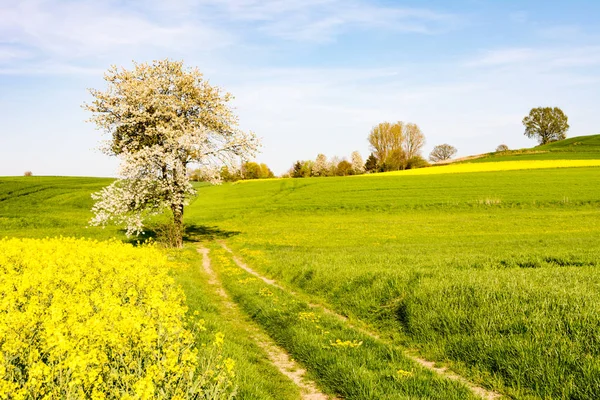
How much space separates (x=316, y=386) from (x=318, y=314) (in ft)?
13.2

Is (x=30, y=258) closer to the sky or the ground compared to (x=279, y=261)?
closer to the sky

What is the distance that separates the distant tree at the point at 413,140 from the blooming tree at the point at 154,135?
102 m

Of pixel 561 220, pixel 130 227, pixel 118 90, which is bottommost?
pixel 561 220

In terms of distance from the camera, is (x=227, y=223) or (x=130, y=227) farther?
(x=227, y=223)

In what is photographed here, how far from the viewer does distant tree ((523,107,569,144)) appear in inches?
5148

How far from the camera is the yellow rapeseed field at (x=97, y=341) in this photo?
5094 millimetres

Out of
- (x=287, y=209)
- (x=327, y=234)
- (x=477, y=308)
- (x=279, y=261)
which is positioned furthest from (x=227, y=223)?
(x=477, y=308)

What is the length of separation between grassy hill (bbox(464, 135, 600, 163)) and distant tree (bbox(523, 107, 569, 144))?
27.0ft

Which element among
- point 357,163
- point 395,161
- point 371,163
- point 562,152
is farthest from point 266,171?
point 562,152

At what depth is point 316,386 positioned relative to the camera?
798 cm

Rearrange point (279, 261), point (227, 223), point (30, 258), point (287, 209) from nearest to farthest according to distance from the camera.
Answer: point (30, 258) < point (279, 261) < point (227, 223) < point (287, 209)

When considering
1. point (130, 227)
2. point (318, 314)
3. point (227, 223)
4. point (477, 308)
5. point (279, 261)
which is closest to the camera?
point (477, 308)

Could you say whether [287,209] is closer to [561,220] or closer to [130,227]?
[130,227]

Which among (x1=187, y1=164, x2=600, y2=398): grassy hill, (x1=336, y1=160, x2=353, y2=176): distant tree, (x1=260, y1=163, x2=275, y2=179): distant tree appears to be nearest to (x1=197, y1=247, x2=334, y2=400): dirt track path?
(x1=187, y1=164, x2=600, y2=398): grassy hill
